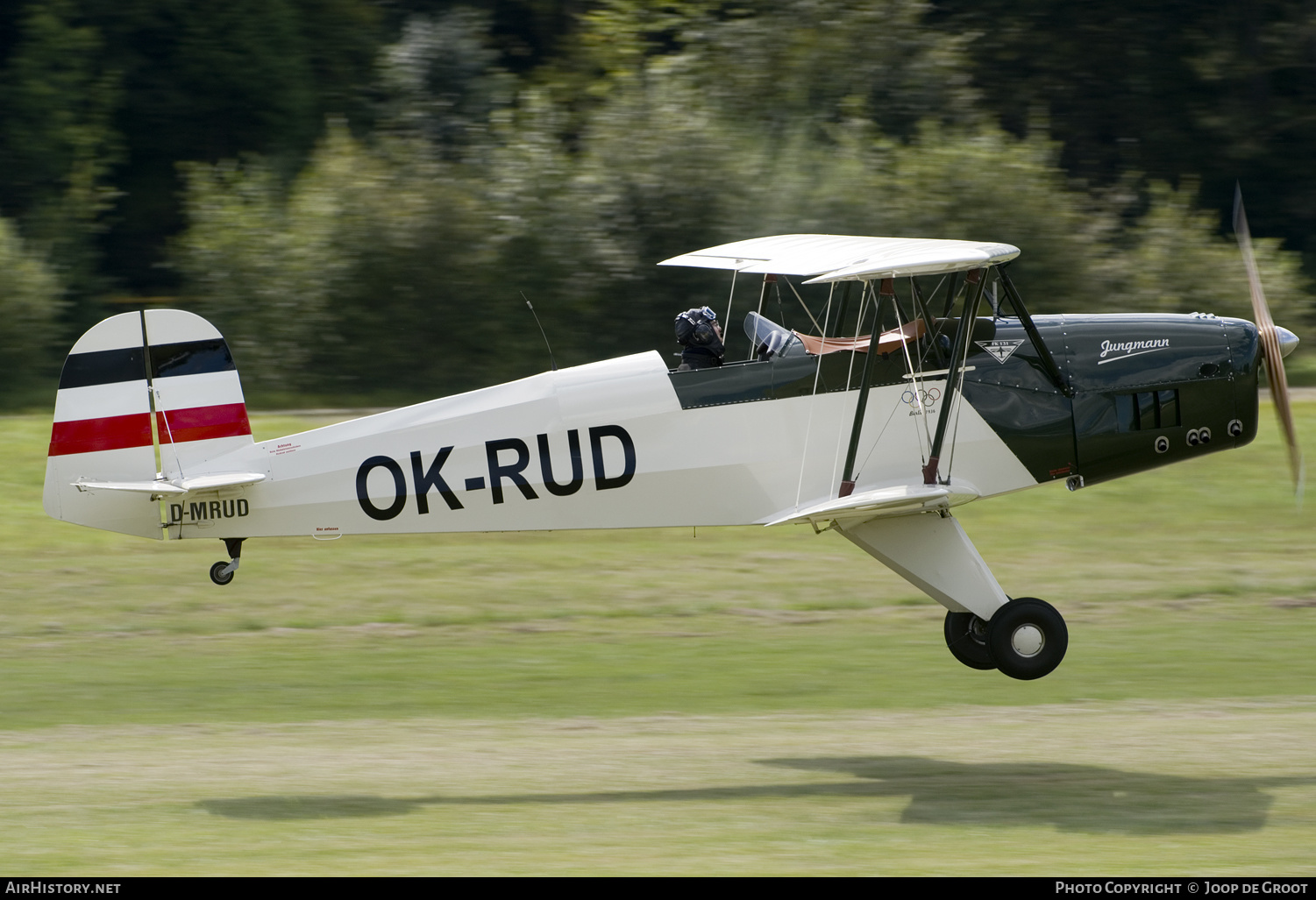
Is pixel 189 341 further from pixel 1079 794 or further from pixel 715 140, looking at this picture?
pixel 715 140

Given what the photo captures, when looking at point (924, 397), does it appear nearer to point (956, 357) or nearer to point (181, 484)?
point (956, 357)

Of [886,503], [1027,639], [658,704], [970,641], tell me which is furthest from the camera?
[658,704]

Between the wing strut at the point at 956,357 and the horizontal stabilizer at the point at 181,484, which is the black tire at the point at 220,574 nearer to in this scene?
the horizontal stabilizer at the point at 181,484

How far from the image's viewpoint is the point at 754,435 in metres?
10.4

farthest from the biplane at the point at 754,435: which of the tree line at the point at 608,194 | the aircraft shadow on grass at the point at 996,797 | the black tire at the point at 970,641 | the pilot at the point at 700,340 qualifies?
the tree line at the point at 608,194

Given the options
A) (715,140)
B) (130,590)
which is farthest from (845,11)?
(130,590)

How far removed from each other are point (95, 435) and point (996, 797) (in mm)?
6118

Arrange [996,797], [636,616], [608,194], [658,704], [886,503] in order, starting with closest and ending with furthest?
[996,797], [886,503], [658,704], [636,616], [608,194]

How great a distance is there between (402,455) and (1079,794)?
4.77 metres

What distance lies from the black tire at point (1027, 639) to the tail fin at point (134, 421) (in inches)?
202

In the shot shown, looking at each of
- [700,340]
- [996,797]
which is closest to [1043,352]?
[700,340]

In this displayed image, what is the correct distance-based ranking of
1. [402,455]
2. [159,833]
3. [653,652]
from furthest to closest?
1. [653,652]
2. [402,455]
3. [159,833]

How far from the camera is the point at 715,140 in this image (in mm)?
27062
